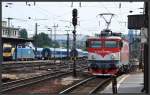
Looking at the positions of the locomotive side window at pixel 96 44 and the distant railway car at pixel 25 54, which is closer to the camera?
the locomotive side window at pixel 96 44

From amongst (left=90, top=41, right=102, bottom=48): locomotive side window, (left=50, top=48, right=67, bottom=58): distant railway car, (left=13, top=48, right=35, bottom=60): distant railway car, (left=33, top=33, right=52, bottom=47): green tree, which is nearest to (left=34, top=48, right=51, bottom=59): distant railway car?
(left=50, top=48, right=67, bottom=58): distant railway car

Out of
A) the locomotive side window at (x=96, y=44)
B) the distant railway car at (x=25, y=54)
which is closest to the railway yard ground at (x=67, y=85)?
the locomotive side window at (x=96, y=44)

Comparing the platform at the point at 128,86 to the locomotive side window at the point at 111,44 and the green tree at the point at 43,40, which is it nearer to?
the locomotive side window at the point at 111,44

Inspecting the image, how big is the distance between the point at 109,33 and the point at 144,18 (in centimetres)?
1569

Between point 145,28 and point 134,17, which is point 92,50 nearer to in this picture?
point 134,17

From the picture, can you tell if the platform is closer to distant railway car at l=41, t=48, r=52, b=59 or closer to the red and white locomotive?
the red and white locomotive

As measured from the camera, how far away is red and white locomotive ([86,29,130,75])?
3188cm

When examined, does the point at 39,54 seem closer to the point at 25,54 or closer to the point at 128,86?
the point at 25,54

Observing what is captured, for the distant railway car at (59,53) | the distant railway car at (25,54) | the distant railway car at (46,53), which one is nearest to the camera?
the distant railway car at (25,54)

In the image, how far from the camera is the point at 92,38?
32688mm

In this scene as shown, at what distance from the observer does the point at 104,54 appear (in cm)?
3195

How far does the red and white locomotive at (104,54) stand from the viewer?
31.9 meters

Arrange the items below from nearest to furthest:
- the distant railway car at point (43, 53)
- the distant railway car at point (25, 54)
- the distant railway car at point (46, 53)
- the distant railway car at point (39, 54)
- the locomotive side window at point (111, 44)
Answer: the locomotive side window at point (111, 44) < the distant railway car at point (25, 54) < the distant railway car at point (46, 53) < the distant railway car at point (43, 53) < the distant railway car at point (39, 54)

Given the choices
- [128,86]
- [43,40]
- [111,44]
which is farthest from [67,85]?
[43,40]
